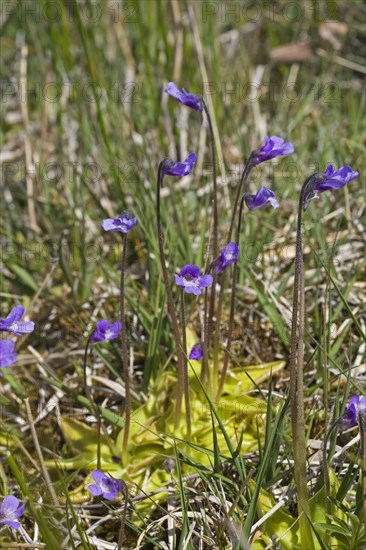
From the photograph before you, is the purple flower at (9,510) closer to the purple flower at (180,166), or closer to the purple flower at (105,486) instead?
the purple flower at (105,486)

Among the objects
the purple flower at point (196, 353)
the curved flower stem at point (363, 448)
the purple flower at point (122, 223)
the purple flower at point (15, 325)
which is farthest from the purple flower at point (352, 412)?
the purple flower at point (15, 325)

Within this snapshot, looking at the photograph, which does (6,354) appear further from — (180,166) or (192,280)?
(180,166)

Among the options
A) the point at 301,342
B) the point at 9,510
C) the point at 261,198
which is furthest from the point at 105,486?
the point at 261,198

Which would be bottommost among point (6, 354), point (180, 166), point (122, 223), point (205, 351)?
point (6, 354)

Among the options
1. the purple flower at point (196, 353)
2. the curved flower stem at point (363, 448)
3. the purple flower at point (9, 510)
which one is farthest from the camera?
the purple flower at point (196, 353)

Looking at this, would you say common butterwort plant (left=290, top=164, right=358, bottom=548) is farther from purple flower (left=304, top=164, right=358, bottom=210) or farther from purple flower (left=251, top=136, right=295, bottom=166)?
purple flower (left=251, top=136, right=295, bottom=166)

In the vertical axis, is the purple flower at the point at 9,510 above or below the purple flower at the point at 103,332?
below

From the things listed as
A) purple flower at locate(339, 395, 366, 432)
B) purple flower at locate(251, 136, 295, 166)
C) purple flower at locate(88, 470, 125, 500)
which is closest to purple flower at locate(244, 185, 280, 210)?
purple flower at locate(251, 136, 295, 166)
